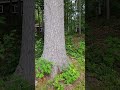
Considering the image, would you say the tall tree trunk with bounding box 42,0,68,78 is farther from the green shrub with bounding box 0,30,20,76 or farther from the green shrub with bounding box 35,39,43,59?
the green shrub with bounding box 0,30,20,76

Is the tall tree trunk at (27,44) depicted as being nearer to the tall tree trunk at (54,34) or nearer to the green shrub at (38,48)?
the green shrub at (38,48)

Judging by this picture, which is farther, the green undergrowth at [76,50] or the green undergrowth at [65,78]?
the green undergrowth at [76,50]

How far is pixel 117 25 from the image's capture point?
1553cm

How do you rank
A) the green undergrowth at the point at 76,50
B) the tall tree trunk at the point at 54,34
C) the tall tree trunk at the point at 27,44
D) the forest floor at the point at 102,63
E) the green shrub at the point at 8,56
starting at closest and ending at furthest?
the tall tree trunk at the point at 54,34
the forest floor at the point at 102,63
the tall tree trunk at the point at 27,44
the green undergrowth at the point at 76,50
the green shrub at the point at 8,56

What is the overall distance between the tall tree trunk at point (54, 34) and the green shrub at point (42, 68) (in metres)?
0.12

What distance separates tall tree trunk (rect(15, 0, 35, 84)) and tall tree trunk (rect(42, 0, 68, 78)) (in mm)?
690

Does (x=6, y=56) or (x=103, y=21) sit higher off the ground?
(x=103, y=21)

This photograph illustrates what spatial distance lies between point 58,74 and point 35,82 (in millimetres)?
→ 602

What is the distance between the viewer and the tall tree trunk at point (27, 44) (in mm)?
8266

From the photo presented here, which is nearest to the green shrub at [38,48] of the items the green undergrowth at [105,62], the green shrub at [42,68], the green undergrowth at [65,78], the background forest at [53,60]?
the background forest at [53,60]

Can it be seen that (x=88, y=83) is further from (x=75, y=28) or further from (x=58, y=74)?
(x=75, y=28)

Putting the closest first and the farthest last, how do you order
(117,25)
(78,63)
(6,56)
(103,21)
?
(78,63) → (6,56) → (117,25) → (103,21)

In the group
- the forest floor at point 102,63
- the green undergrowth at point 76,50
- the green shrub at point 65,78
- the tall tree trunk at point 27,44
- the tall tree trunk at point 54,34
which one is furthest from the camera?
the green undergrowth at point 76,50

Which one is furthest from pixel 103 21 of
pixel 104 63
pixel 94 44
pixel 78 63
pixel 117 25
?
pixel 78 63
